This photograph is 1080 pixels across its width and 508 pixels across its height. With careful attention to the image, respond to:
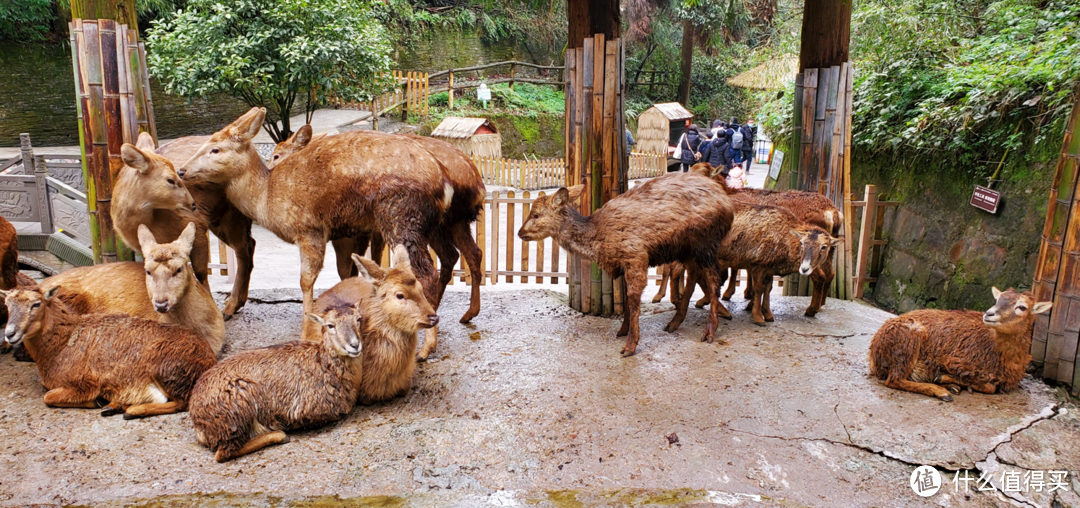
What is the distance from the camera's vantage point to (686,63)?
28594 millimetres

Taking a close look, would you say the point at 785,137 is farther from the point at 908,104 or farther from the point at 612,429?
the point at 612,429

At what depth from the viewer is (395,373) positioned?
454cm

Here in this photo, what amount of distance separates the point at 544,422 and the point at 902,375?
8.49 ft

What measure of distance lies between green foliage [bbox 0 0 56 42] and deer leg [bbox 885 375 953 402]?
2036 centimetres

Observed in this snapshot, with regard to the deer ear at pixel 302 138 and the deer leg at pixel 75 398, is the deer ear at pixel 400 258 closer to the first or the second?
the deer ear at pixel 302 138

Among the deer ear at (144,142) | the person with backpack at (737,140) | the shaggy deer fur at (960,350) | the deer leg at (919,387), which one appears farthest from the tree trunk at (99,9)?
the person with backpack at (737,140)

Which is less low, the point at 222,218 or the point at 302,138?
the point at 302,138

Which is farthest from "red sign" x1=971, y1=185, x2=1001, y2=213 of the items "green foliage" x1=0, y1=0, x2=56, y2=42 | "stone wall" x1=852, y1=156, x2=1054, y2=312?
"green foliage" x1=0, y1=0, x2=56, y2=42

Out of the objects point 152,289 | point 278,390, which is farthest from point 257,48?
point 278,390

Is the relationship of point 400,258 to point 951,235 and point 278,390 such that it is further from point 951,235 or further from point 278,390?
point 951,235

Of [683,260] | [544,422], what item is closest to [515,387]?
[544,422]

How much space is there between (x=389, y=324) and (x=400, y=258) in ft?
1.78

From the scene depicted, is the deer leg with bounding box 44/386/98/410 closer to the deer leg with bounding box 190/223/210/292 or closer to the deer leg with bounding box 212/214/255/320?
the deer leg with bounding box 190/223/210/292

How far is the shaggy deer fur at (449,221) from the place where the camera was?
566 centimetres
